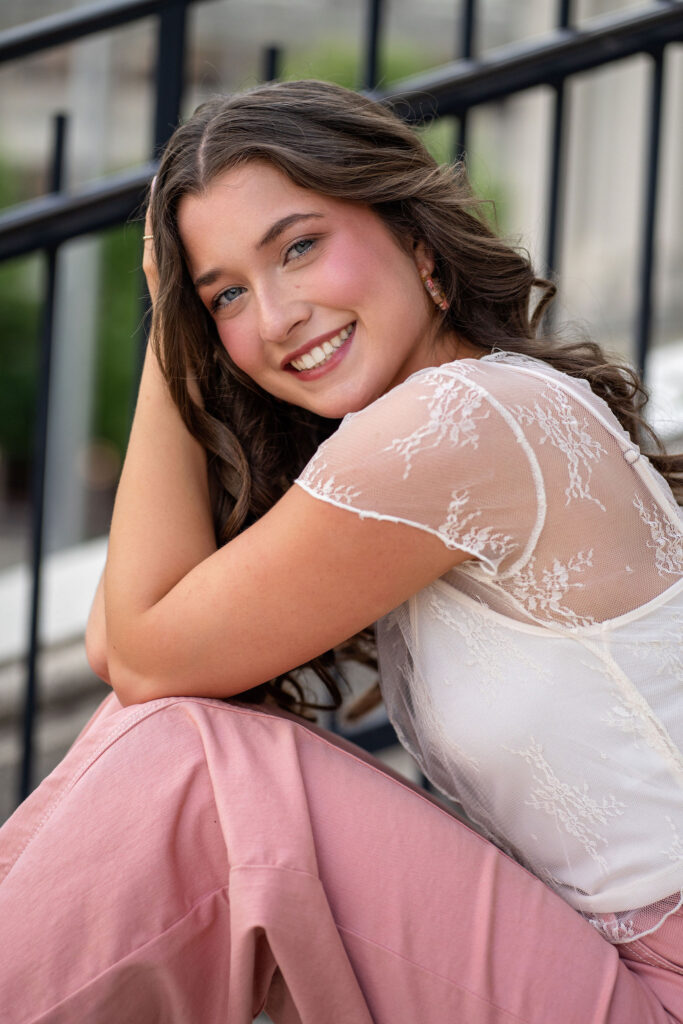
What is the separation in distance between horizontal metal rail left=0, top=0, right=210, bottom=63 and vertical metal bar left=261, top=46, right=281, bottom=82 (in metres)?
0.15

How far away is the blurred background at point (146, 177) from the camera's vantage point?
207 cm

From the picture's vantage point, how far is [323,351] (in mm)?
1688

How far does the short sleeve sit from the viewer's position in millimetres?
1427

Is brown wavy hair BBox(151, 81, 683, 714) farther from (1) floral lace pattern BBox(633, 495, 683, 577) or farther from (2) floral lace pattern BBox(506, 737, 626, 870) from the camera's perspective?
(2) floral lace pattern BBox(506, 737, 626, 870)

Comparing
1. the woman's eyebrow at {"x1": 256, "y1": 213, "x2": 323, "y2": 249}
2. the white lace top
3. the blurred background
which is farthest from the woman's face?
the blurred background

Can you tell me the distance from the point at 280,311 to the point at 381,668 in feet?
1.73

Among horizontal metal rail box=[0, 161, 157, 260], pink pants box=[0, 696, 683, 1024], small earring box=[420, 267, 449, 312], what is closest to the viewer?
pink pants box=[0, 696, 683, 1024]

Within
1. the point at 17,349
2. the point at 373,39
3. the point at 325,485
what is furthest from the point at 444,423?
the point at 17,349

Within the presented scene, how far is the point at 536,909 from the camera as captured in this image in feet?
4.63

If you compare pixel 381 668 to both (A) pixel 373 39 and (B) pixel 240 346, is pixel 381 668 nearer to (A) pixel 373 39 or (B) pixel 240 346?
(B) pixel 240 346

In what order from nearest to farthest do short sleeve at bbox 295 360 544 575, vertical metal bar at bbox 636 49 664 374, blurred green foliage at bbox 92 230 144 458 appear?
short sleeve at bbox 295 360 544 575 < vertical metal bar at bbox 636 49 664 374 < blurred green foliage at bbox 92 230 144 458

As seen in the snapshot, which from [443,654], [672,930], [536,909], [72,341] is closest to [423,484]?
[443,654]

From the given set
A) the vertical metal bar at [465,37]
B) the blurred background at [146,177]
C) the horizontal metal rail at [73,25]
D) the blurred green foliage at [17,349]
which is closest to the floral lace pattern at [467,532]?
the blurred background at [146,177]

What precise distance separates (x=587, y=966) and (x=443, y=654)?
0.40 meters
